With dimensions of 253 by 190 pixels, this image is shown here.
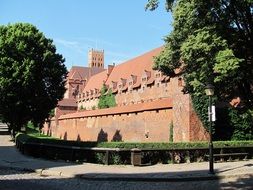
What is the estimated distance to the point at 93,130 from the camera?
5788 centimetres

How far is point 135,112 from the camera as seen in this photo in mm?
46625

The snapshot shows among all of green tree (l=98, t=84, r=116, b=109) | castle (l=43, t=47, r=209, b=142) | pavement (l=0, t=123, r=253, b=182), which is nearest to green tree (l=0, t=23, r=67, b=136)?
castle (l=43, t=47, r=209, b=142)

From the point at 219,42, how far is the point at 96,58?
137 m

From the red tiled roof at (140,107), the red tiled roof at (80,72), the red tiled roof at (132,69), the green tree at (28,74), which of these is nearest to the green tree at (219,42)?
the red tiled roof at (140,107)

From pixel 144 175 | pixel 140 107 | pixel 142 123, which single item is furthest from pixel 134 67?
pixel 144 175

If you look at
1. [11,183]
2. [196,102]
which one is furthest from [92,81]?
[11,183]

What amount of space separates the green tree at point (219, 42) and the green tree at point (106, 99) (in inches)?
2147

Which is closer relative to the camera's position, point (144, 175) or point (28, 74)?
point (144, 175)

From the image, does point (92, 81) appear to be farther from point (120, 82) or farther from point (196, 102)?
point (196, 102)

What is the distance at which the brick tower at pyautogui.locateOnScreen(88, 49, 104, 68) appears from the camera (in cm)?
15362

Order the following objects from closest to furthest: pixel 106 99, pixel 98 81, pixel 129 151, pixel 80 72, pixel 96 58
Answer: pixel 129 151
pixel 106 99
pixel 98 81
pixel 80 72
pixel 96 58

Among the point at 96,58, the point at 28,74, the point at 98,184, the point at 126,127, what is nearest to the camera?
the point at 98,184

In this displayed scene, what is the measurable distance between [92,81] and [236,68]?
8700 centimetres

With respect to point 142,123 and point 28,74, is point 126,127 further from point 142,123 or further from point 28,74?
point 28,74
